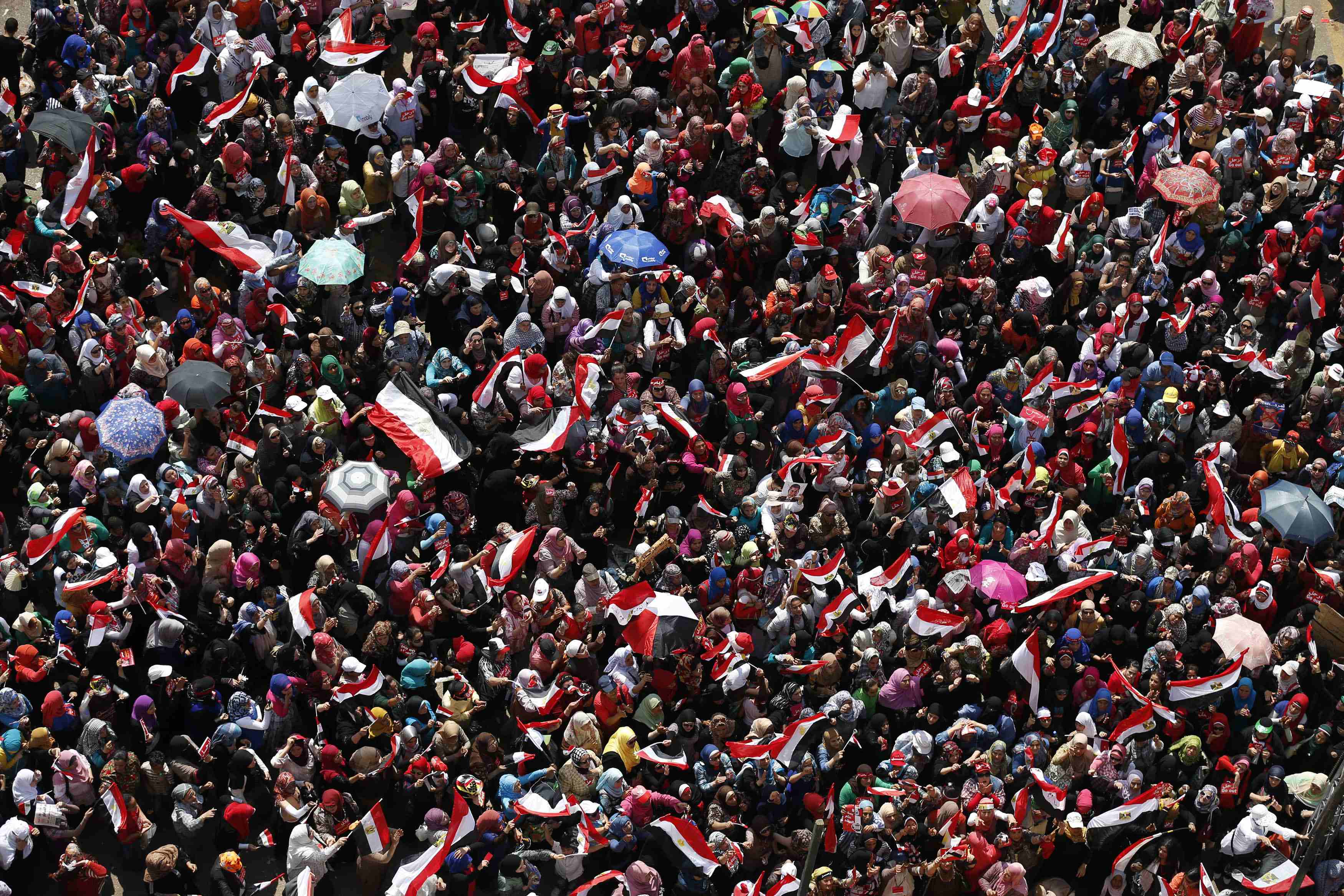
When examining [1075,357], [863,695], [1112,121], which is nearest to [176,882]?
[863,695]

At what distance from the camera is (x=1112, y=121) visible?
30406 millimetres

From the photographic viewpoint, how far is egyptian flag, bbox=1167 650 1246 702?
80.0 feet

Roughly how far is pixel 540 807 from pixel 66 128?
36.0ft

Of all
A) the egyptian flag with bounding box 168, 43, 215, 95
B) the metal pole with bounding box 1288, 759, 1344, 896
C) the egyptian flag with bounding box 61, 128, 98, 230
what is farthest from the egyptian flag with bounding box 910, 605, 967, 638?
the egyptian flag with bounding box 168, 43, 215, 95

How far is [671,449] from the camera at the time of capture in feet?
85.6

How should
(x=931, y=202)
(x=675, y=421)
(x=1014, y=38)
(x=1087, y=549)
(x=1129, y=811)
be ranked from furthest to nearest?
(x=1014, y=38), (x=931, y=202), (x=675, y=421), (x=1087, y=549), (x=1129, y=811)

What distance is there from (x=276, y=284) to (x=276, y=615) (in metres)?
4.95

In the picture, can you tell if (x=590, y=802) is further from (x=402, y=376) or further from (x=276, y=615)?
(x=402, y=376)

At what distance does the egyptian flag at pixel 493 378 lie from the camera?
A: 2611 cm

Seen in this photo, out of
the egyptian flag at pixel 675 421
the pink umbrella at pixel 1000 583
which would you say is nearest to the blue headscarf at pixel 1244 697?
the pink umbrella at pixel 1000 583

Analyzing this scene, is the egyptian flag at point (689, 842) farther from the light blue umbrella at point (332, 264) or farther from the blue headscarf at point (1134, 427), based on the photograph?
the light blue umbrella at point (332, 264)

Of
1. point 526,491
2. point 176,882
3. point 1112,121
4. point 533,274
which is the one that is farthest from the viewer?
point 1112,121

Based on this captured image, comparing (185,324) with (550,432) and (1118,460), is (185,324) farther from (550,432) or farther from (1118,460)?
(1118,460)

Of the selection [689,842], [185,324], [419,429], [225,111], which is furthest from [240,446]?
[689,842]
